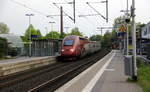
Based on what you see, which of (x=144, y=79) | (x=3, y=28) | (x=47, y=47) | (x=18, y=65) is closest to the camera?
(x=144, y=79)

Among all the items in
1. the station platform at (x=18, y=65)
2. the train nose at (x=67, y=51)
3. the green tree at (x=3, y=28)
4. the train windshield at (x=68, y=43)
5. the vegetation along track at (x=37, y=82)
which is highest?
the green tree at (x=3, y=28)

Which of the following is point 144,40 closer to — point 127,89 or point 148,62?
point 148,62

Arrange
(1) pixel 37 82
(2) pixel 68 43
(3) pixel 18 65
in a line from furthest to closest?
1. (2) pixel 68 43
2. (3) pixel 18 65
3. (1) pixel 37 82

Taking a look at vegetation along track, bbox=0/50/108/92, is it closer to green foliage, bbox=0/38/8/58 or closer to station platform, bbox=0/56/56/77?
station platform, bbox=0/56/56/77

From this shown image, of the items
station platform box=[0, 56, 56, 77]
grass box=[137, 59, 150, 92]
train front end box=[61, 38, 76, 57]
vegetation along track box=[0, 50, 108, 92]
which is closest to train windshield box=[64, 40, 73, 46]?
train front end box=[61, 38, 76, 57]

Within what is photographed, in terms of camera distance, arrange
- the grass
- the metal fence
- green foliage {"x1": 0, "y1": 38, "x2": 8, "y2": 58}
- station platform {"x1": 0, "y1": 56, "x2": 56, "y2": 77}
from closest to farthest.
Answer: the grass < station platform {"x1": 0, "y1": 56, "x2": 56, "y2": 77} < the metal fence < green foliage {"x1": 0, "y1": 38, "x2": 8, "y2": 58}

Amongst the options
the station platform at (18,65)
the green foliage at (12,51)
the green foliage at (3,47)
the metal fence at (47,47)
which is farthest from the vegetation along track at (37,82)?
the green foliage at (12,51)

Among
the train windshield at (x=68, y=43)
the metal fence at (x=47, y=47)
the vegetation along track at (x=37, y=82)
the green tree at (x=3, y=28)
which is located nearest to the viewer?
the vegetation along track at (x=37, y=82)

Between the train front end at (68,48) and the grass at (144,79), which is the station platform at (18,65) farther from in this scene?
the grass at (144,79)

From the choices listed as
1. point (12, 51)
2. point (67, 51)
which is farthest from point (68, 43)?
point (12, 51)

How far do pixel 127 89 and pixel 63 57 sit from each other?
80.4 feet

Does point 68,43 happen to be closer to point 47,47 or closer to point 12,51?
point 47,47

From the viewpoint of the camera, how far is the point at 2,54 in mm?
48938

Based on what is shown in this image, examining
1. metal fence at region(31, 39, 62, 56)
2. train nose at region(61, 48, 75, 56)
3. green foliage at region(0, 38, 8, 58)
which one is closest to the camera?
train nose at region(61, 48, 75, 56)
